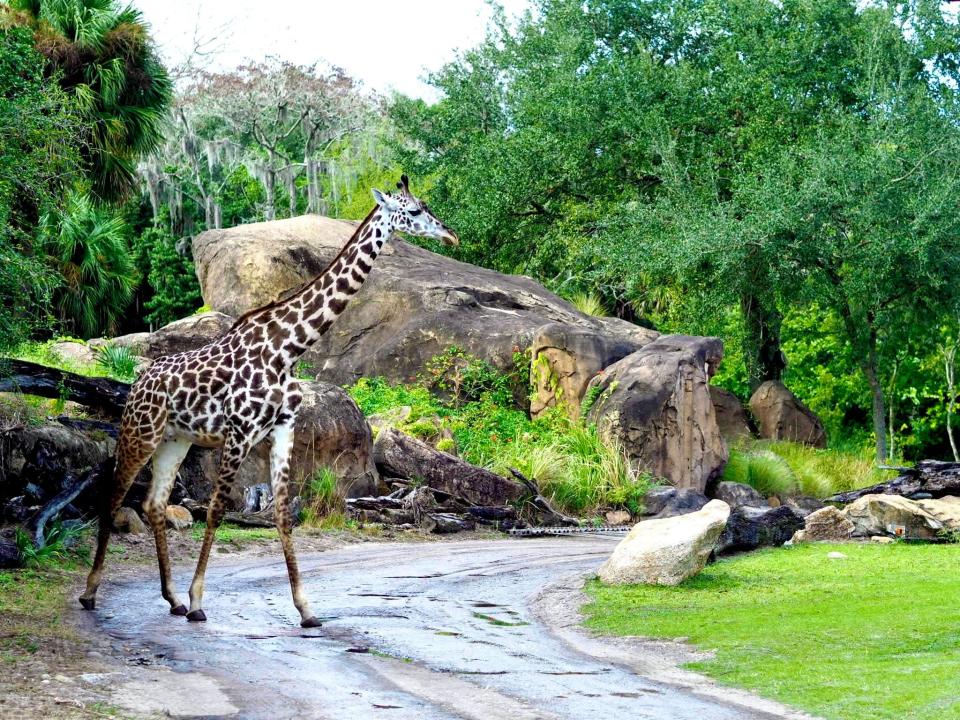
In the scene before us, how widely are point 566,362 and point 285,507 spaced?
48.6 ft

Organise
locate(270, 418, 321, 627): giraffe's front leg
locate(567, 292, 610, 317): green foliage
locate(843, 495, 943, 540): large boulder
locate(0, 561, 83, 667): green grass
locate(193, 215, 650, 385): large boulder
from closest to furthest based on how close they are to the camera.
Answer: locate(0, 561, 83, 667): green grass
locate(270, 418, 321, 627): giraffe's front leg
locate(843, 495, 943, 540): large boulder
locate(193, 215, 650, 385): large boulder
locate(567, 292, 610, 317): green foliage

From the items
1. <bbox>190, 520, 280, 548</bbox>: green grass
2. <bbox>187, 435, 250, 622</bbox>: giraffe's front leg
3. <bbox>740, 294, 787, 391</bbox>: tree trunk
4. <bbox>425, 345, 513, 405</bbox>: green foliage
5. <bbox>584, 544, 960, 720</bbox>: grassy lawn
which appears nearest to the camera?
<bbox>584, 544, 960, 720</bbox>: grassy lawn

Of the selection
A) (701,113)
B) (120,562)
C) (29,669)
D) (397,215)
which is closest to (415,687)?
(29,669)

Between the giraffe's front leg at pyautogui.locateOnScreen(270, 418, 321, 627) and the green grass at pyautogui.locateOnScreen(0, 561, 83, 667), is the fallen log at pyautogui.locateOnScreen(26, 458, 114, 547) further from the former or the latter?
the giraffe's front leg at pyautogui.locateOnScreen(270, 418, 321, 627)

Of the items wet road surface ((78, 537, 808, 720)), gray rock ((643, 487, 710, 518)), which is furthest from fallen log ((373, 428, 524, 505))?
wet road surface ((78, 537, 808, 720))

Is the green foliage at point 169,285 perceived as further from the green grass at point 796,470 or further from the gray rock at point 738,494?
the gray rock at point 738,494

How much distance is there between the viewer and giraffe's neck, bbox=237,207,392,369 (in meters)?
10.3

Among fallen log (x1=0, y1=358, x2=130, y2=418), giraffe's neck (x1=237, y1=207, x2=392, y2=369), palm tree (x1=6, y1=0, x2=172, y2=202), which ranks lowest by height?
fallen log (x1=0, y1=358, x2=130, y2=418)

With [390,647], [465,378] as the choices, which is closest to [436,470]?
[465,378]

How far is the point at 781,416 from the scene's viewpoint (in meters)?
28.5

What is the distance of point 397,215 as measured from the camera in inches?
431

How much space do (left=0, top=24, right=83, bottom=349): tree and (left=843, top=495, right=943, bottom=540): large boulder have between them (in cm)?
1062

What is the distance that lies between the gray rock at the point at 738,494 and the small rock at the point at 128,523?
38.5 feet

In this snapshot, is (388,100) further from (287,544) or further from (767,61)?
(287,544)
